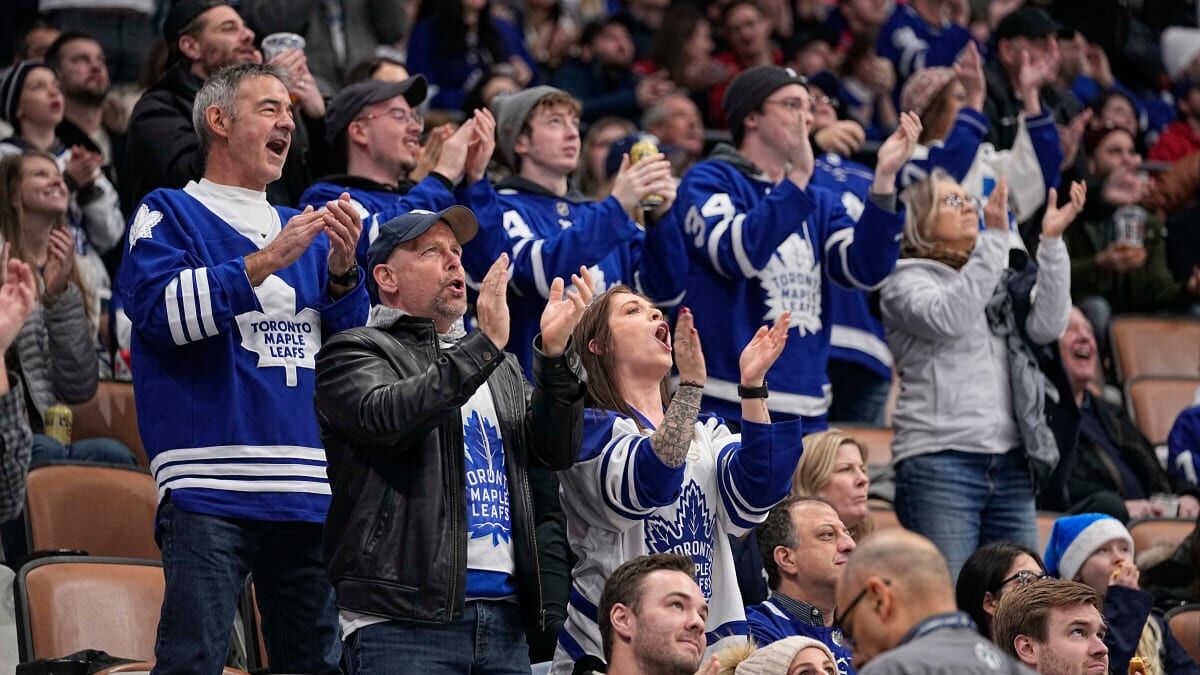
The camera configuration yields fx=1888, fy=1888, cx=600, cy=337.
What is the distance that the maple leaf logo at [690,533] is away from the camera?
489 centimetres

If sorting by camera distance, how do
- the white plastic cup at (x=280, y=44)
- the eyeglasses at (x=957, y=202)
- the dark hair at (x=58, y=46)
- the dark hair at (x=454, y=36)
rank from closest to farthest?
the white plastic cup at (x=280, y=44) → the eyeglasses at (x=957, y=202) → the dark hair at (x=58, y=46) → the dark hair at (x=454, y=36)

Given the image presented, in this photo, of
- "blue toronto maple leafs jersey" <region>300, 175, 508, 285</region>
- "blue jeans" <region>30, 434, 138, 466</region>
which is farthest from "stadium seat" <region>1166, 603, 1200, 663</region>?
"blue jeans" <region>30, 434, 138, 466</region>

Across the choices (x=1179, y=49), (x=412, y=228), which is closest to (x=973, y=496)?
(x=412, y=228)

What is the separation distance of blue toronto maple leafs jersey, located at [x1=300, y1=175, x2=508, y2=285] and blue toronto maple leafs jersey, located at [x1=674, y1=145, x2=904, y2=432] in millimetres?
765

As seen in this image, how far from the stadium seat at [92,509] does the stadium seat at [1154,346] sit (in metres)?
5.09

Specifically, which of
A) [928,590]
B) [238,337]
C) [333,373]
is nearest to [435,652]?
[333,373]

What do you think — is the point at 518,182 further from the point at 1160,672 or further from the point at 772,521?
the point at 1160,672

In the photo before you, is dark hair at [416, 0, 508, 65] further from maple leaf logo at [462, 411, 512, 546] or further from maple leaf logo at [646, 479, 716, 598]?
maple leaf logo at [462, 411, 512, 546]

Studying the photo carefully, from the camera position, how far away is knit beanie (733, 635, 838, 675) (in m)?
4.51

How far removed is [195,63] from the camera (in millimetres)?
6289

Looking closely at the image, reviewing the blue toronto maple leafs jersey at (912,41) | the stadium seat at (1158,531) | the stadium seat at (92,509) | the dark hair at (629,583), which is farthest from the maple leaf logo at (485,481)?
the blue toronto maple leafs jersey at (912,41)

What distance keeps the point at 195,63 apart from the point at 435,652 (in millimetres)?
2793

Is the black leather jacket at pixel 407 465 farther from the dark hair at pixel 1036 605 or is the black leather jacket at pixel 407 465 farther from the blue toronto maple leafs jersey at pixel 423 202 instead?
the dark hair at pixel 1036 605

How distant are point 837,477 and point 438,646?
1966 millimetres
